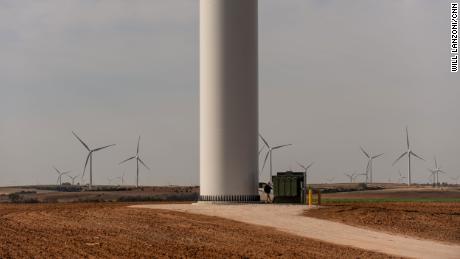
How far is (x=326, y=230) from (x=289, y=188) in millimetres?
16142

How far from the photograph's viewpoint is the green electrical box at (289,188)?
49681mm

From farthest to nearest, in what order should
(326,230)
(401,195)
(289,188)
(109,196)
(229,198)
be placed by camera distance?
(401,195)
(109,196)
(289,188)
(229,198)
(326,230)

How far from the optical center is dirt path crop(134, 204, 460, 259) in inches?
1124

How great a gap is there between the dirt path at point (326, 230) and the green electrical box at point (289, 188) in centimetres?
554

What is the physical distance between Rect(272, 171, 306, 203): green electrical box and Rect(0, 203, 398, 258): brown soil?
498 inches

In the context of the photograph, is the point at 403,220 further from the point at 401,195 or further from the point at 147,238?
the point at 401,195

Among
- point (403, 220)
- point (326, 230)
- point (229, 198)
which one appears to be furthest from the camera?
point (229, 198)

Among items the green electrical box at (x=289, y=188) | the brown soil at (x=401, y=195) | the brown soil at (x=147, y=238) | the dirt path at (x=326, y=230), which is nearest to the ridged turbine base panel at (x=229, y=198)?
the dirt path at (x=326, y=230)

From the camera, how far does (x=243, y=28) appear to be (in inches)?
1832

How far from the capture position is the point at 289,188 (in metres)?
49.8

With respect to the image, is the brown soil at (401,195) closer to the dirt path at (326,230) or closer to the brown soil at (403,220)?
the brown soil at (403,220)

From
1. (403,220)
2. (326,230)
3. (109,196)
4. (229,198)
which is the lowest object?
(326,230)

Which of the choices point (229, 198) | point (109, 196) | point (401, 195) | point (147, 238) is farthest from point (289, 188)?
point (401, 195)

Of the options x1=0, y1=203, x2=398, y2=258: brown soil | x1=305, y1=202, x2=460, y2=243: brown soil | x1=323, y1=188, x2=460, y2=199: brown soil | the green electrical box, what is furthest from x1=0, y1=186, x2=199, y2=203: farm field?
x1=0, y1=203, x2=398, y2=258: brown soil
